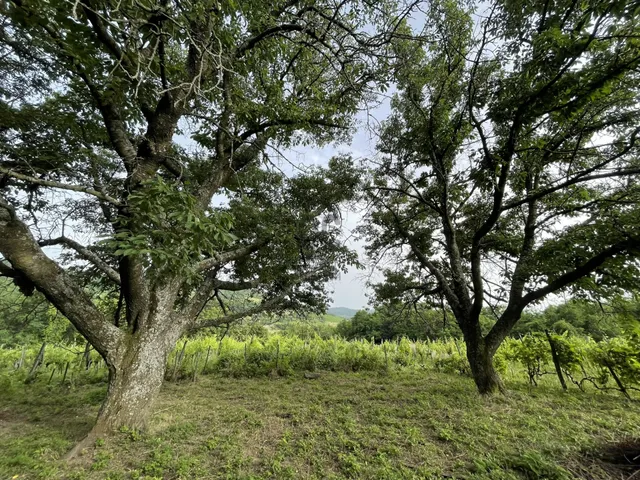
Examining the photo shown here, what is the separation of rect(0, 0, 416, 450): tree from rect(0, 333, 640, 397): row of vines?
3.43 m

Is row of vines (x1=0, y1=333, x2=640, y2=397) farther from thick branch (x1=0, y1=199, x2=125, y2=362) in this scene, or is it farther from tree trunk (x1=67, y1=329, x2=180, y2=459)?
thick branch (x1=0, y1=199, x2=125, y2=362)

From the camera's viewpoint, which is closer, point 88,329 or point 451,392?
point 88,329

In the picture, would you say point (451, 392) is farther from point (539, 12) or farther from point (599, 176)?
point (539, 12)

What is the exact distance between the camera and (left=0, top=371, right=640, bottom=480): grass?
248cm

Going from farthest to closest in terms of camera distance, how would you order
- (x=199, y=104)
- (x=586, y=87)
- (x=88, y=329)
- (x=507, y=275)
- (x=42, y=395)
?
(x=42, y=395) < (x=507, y=275) < (x=199, y=104) < (x=88, y=329) < (x=586, y=87)

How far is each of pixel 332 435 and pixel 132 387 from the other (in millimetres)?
2676

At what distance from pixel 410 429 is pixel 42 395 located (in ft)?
25.0

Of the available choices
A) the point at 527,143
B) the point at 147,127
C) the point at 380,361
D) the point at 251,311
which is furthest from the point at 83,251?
the point at 380,361

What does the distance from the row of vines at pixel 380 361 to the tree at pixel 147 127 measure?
3428 mm

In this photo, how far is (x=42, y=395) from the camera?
5277 mm

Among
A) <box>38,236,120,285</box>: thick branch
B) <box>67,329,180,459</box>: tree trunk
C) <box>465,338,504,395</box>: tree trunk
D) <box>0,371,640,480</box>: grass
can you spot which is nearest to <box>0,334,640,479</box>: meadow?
<box>0,371,640,480</box>: grass

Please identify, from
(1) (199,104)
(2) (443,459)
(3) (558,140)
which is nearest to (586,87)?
(3) (558,140)

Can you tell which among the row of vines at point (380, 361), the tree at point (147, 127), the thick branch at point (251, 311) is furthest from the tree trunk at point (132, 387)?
the row of vines at point (380, 361)

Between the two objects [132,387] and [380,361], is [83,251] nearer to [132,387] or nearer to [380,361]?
[132,387]
